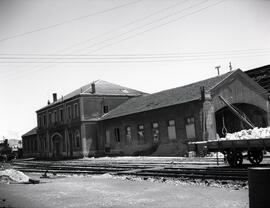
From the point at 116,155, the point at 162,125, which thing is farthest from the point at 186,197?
the point at 116,155

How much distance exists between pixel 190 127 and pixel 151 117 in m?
4.97

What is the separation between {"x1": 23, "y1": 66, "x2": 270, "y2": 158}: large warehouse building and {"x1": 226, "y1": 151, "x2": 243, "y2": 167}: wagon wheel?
21.5ft

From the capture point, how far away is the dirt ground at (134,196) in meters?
7.96

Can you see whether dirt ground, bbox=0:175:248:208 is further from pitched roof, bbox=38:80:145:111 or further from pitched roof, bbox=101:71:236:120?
pitched roof, bbox=38:80:145:111

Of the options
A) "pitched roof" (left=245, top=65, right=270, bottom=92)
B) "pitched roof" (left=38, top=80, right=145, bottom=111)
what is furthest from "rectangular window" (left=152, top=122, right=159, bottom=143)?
"pitched roof" (left=245, top=65, right=270, bottom=92)

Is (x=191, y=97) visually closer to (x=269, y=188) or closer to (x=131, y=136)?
(x=131, y=136)

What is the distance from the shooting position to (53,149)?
1857 inches

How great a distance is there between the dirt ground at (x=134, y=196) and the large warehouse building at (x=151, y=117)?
457 inches

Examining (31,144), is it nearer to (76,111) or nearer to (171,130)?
(76,111)

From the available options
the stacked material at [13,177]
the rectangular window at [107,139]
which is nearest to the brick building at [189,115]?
the rectangular window at [107,139]

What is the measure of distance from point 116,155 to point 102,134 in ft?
13.4

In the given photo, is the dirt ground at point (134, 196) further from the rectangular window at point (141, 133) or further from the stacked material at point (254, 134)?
the rectangular window at point (141, 133)

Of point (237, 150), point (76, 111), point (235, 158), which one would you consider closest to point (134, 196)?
point (237, 150)

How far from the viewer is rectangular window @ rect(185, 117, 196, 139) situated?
27.5 m
